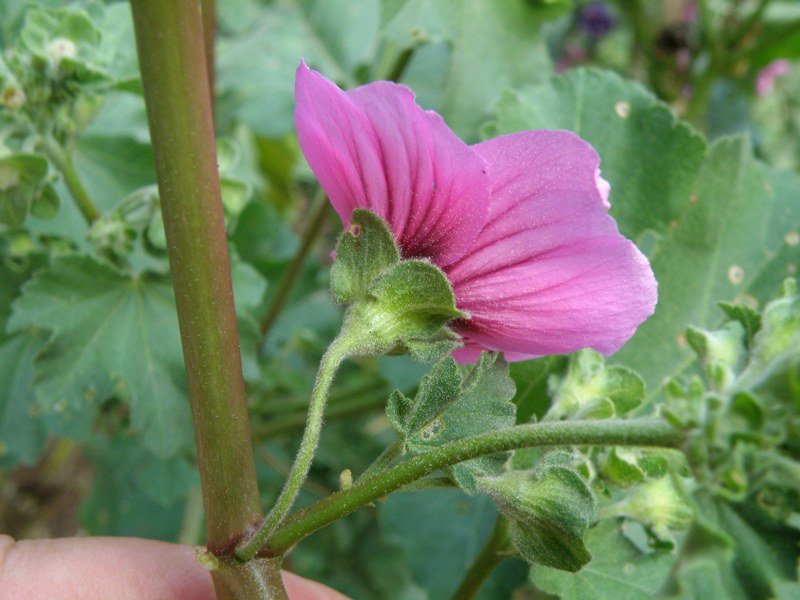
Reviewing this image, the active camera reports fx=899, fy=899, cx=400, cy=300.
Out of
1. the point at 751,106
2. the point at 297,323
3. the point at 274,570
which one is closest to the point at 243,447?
the point at 274,570

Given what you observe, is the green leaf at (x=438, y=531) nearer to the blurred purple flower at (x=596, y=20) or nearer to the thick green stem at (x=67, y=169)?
the thick green stem at (x=67, y=169)

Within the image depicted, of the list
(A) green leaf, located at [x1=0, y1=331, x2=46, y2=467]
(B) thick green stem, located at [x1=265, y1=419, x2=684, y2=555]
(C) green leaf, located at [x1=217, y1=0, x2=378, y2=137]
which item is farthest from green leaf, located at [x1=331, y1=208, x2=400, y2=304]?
(C) green leaf, located at [x1=217, y1=0, x2=378, y2=137]

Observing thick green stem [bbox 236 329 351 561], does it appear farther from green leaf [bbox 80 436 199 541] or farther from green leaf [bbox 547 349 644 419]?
green leaf [bbox 80 436 199 541]

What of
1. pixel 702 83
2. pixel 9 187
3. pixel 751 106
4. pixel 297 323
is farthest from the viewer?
pixel 751 106

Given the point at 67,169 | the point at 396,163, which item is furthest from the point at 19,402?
the point at 396,163

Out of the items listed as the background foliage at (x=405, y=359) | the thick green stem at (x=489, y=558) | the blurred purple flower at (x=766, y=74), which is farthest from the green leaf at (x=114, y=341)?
the blurred purple flower at (x=766, y=74)

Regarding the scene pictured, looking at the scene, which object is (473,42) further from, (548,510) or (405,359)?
(548,510)

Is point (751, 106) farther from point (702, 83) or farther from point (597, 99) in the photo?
point (597, 99)
